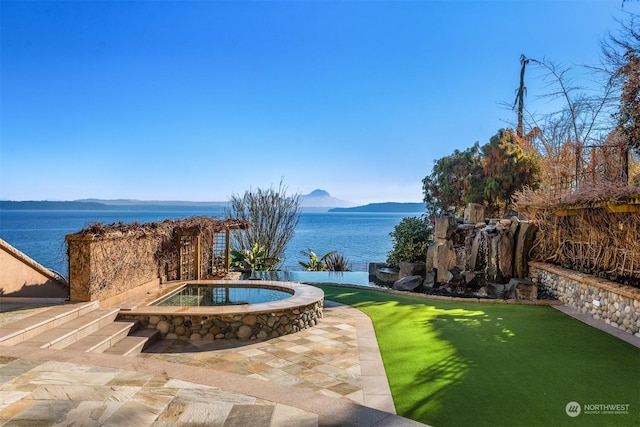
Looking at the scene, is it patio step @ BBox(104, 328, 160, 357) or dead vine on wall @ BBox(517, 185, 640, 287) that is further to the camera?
dead vine on wall @ BBox(517, 185, 640, 287)

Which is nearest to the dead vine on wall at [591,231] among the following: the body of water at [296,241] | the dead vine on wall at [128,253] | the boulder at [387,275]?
the boulder at [387,275]

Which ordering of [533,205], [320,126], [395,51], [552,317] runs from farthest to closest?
[320,126] → [395,51] → [533,205] → [552,317]

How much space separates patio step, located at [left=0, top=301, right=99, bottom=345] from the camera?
5.23 meters

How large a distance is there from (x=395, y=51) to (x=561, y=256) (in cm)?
937

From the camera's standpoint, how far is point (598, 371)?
211 inches

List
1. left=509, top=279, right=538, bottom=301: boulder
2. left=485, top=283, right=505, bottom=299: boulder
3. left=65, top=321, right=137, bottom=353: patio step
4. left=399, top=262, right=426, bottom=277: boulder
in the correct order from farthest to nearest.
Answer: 1. left=399, top=262, right=426, bottom=277: boulder
2. left=485, top=283, right=505, bottom=299: boulder
3. left=509, top=279, right=538, bottom=301: boulder
4. left=65, top=321, right=137, bottom=353: patio step

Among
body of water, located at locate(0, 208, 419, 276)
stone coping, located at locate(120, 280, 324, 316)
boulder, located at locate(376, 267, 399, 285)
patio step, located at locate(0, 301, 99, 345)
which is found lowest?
body of water, located at locate(0, 208, 419, 276)

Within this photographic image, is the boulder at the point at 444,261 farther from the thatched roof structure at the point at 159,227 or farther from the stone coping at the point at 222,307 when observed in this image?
the thatched roof structure at the point at 159,227

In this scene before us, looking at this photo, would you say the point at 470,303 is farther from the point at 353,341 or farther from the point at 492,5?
the point at 492,5

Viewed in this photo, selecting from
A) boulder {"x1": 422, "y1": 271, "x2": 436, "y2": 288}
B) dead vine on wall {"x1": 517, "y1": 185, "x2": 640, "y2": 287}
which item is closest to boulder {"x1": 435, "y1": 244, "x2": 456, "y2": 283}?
boulder {"x1": 422, "y1": 271, "x2": 436, "y2": 288}

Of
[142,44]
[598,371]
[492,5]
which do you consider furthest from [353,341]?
[142,44]

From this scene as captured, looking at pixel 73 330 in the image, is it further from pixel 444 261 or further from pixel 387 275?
pixel 387 275

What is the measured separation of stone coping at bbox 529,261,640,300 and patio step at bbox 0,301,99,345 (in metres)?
9.46

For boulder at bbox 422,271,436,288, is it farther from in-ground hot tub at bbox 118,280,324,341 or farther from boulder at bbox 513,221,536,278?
in-ground hot tub at bbox 118,280,324,341
